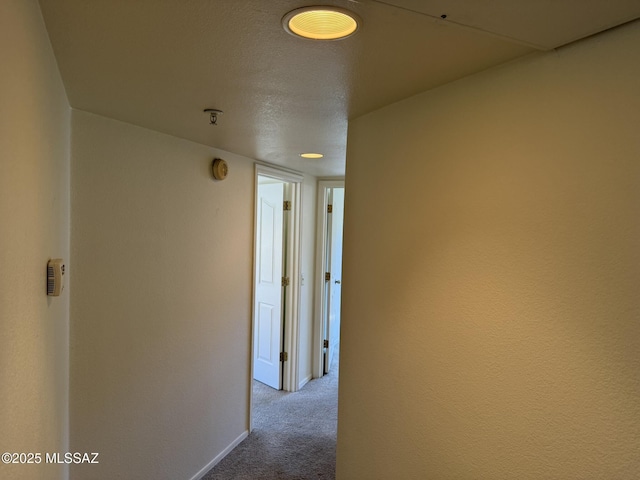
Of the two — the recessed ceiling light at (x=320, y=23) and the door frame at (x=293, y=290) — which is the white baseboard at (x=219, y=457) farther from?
the recessed ceiling light at (x=320, y=23)

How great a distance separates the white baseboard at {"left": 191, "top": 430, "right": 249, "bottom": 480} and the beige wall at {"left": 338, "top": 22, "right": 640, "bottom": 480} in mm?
1420

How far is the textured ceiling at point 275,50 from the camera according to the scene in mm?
925

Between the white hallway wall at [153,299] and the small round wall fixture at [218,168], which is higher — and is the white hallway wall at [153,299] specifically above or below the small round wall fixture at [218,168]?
below

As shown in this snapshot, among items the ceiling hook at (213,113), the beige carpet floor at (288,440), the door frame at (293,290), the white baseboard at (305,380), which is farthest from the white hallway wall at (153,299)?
the white baseboard at (305,380)

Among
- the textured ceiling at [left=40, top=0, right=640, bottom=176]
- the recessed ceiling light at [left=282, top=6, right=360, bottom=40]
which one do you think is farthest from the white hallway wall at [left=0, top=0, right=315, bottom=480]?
the recessed ceiling light at [left=282, top=6, right=360, bottom=40]

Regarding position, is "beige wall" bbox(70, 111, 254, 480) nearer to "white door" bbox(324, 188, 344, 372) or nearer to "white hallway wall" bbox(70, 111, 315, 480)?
"white hallway wall" bbox(70, 111, 315, 480)

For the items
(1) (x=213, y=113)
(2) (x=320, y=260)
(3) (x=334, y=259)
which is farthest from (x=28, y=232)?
(3) (x=334, y=259)

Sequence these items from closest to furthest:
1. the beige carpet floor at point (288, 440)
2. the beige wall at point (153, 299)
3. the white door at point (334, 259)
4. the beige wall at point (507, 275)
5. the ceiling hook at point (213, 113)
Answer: the beige wall at point (507, 275) < the ceiling hook at point (213, 113) < the beige wall at point (153, 299) < the beige carpet floor at point (288, 440) < the white door at point (334, 259)

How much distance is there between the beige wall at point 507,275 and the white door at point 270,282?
Result: 234cm

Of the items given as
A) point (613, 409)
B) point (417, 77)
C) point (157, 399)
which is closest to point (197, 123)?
point (417, 77)

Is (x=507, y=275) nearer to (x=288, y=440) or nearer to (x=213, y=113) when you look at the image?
(x=213, y=113)

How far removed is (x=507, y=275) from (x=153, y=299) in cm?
182

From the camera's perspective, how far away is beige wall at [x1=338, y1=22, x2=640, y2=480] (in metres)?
0.98

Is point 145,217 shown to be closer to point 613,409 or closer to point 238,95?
point 238,95
